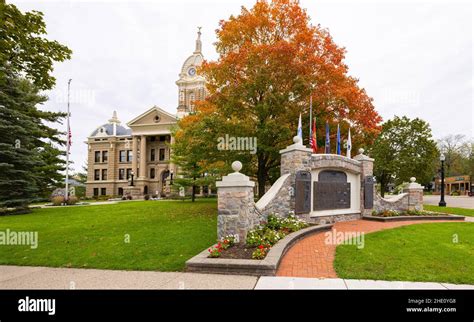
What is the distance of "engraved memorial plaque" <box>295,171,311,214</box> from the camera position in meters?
10.5

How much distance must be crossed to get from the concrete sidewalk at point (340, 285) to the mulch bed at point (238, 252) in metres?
1.20

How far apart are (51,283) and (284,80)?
11542 millimetres

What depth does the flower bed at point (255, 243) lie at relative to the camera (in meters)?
6.39

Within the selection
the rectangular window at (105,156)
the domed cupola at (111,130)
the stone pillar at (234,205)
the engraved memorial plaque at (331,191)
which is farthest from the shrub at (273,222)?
the domed cupola at (111,130)

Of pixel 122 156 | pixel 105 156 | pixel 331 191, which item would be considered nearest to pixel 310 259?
pixel 331 191

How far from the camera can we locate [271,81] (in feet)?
40.1

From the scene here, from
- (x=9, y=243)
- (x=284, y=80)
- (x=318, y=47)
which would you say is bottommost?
(x=9, y=243)

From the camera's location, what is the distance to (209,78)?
1403 centimetres

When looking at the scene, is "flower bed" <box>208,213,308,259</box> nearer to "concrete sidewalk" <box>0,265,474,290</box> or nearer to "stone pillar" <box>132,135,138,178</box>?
"concrete sidewalk" <box>0,265,474,290</box>

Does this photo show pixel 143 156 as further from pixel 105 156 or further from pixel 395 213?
pixel 395 213

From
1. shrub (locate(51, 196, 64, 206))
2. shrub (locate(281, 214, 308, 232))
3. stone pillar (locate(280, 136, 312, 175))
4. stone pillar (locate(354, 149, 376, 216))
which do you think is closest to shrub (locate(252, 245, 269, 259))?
shrub (locate(281, 214, 308, 232))

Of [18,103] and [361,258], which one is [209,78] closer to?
[361,258]
